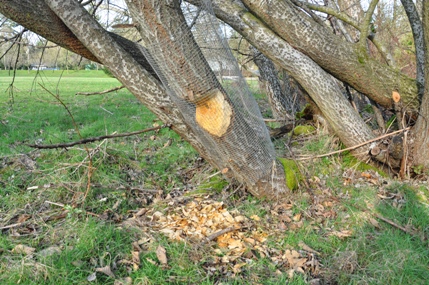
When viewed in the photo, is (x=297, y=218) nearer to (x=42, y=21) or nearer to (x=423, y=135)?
(x=423, y=135)

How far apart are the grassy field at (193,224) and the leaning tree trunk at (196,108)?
31cm

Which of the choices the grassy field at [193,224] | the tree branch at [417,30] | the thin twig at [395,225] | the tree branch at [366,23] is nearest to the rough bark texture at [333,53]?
the tree branch at [366,23]

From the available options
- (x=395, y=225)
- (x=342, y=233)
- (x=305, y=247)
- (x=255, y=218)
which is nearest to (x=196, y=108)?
(x=255, y=218)

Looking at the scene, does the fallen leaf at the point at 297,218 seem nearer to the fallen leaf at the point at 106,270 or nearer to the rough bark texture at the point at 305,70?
the rough bark texture at the point at 305,70

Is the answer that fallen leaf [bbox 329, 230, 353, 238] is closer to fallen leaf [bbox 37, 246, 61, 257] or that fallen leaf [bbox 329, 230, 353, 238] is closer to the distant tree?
the distant tree

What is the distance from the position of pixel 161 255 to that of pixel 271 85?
4.80 meters

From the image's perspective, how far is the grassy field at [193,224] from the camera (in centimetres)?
272

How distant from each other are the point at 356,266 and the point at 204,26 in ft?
7.81

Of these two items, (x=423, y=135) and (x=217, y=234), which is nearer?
(x=217, y=234)

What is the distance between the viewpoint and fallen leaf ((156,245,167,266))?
109 inches

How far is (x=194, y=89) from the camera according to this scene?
10.2 ft

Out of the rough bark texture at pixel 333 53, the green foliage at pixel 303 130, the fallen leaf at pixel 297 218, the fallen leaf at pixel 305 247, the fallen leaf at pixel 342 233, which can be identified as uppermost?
the rough bark texture at pixel 333 53

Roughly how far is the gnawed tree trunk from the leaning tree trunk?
119 inches

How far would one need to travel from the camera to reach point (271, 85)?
691 cm
